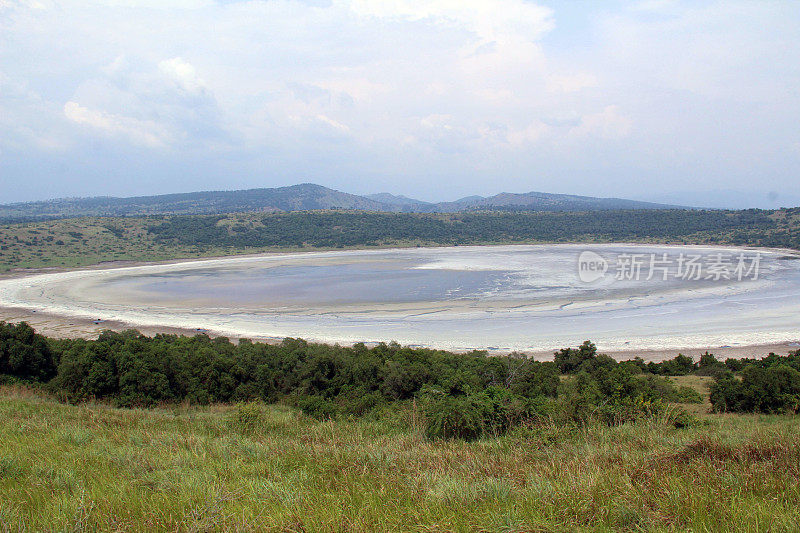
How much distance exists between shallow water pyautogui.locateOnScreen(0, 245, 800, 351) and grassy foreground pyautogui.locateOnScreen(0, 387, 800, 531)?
19.0 m

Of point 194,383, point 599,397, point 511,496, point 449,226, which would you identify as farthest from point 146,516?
point 449,226

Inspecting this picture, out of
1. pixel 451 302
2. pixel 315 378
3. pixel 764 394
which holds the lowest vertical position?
pixel 451 302

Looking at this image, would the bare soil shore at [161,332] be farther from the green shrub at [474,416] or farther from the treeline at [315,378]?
the green shrub at [474,416]

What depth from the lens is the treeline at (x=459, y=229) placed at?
86438 mm

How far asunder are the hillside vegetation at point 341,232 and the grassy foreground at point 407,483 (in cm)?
7118

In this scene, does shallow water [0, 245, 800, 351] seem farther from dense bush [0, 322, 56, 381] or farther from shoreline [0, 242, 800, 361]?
dense bush [0, 322, 56, 381]

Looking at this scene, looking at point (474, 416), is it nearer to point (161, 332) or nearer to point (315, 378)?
point (315, 378)

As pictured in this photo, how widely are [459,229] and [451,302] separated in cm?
6980

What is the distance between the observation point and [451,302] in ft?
115

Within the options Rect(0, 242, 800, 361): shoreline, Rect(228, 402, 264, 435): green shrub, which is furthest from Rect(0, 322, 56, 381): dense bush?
Rect(228, 402, 264, 435): green shrub

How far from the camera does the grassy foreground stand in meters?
2.95

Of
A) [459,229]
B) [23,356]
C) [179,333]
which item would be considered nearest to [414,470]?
[23,356]

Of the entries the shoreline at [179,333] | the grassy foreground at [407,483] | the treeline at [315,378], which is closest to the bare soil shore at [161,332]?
the shoreline at [179,333]

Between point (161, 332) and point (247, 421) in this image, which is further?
point (161, 332)
